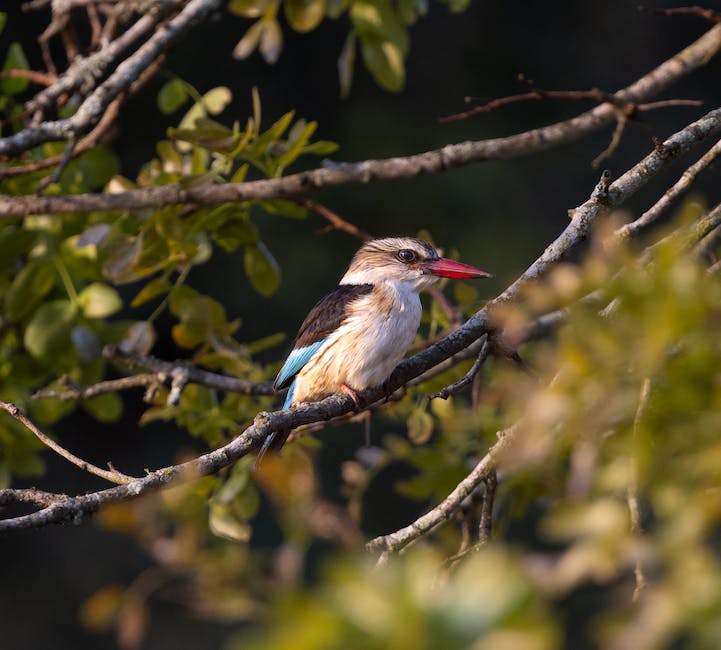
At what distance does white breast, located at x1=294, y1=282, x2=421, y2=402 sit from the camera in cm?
281

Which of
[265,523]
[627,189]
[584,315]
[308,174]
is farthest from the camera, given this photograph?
[265,523]

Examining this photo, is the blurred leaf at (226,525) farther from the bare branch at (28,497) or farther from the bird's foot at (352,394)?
the bare branch at (28,497)

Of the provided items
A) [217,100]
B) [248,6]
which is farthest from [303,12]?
[217,100]

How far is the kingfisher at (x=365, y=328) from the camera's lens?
2838mm

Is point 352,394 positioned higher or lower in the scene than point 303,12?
lower

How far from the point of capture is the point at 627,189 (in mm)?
2215

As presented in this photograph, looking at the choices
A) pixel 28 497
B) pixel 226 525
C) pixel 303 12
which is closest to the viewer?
pixel 28 497

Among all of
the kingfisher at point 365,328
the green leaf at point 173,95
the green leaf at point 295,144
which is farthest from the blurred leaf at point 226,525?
the green leaf at point 173,95

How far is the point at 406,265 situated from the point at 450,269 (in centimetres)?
14

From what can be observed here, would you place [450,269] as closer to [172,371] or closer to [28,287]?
[172,371]

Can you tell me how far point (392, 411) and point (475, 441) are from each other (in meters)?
0.25

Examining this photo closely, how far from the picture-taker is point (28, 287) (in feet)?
8.46

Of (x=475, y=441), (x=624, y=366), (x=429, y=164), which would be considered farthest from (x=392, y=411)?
(x=624, y=366)

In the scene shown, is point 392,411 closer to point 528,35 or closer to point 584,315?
point 584,315
